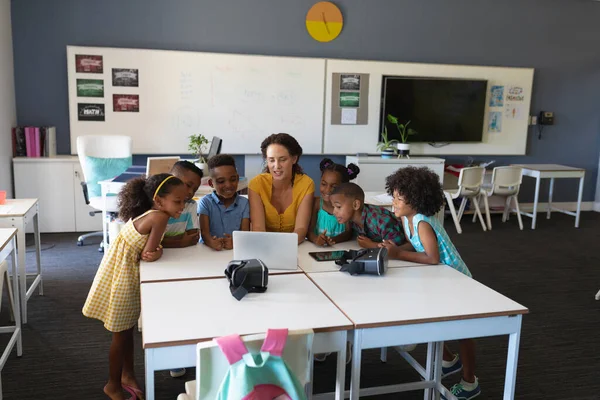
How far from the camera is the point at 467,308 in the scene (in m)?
1.74

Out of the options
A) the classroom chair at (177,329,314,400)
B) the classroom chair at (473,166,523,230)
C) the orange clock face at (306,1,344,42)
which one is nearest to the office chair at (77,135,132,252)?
the orange clock face at (306,1,344,42)

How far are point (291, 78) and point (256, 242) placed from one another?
13.8 ft

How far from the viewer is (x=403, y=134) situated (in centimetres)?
637

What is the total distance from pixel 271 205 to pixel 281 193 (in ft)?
0.28

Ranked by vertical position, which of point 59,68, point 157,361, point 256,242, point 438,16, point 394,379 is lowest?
point 394,379

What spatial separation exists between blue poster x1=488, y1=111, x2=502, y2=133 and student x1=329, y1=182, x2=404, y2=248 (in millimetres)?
4753

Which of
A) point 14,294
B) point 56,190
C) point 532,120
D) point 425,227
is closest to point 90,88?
point 56,190

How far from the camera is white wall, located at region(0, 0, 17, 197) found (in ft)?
16.2

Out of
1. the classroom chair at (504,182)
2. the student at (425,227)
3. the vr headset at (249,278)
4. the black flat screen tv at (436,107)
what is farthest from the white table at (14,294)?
the classroom chair at (504,182)

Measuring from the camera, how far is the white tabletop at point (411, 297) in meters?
1.65

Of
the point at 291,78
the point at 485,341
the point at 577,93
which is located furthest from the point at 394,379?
the point at 577,93

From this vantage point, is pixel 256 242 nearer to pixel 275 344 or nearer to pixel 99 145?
pixel 275 344

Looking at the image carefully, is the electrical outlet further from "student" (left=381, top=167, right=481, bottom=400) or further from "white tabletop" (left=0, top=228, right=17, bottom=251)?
"white tabletop" (left=0, top=228, right=17, bottom=251)

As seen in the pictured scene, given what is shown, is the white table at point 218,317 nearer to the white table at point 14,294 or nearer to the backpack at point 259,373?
the backpack at point 259,373
